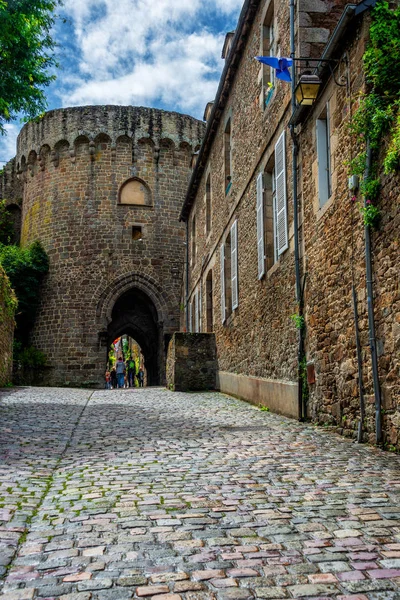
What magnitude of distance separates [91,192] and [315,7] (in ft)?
55.5

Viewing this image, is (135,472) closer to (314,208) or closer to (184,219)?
(314,208)

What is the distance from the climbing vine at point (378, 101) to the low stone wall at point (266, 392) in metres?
3.20

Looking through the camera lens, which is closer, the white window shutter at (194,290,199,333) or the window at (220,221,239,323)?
the window at (220,221,239,323)

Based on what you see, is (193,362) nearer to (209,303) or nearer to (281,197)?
(209,303)

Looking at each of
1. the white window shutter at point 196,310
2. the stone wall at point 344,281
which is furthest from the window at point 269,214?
the white window shutter at point 196,310

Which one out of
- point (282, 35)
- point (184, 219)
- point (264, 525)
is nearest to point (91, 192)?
point (184, 219)

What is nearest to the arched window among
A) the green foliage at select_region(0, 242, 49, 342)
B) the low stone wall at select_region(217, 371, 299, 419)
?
the green foliage at select_region(0, 242, 49, 342)

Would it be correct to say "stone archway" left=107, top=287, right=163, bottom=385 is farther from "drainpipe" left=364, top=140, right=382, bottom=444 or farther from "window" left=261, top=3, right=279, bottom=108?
"drainpipe" left=364, top=140, right=382, bottom=444

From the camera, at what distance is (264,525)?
3.06m

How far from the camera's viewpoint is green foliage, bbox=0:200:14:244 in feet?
91.8

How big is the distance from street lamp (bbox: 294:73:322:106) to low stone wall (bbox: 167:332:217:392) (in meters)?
7.90

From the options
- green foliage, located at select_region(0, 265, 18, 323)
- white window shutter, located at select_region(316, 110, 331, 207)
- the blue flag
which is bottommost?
→ green foliage, located at select_region(0, 265, 18, 323)

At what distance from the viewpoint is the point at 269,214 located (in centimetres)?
995

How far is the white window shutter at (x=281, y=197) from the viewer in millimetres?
8648
